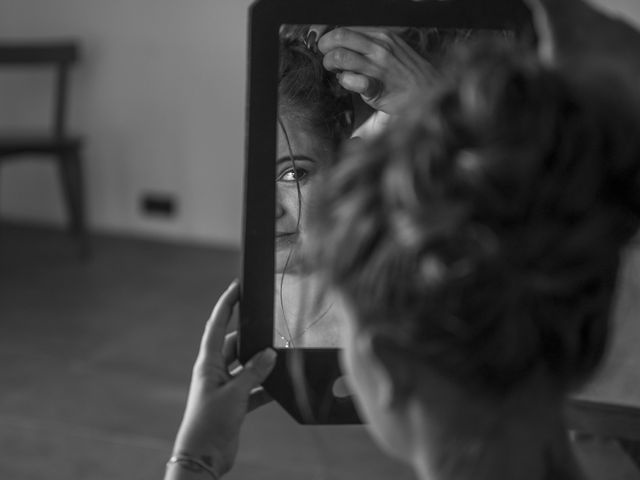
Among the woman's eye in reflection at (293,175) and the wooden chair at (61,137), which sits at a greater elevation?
the woman's eye in reflection at (293,175)

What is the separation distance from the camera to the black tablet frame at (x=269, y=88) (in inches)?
36.5

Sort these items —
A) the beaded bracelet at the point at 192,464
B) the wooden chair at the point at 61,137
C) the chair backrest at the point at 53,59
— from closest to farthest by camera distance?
the beaded bracelet at the point at 192,464 < the wooden chair at the point at 61,137 < the chair backrest at the point at 53,59

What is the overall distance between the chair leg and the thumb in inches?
124

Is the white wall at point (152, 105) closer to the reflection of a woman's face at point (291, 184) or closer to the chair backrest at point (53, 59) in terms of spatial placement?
the chair backrest at point (53, 59)

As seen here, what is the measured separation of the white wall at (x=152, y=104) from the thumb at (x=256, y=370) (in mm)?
3161

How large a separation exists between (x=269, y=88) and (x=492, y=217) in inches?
16.8

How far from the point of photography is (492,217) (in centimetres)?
55

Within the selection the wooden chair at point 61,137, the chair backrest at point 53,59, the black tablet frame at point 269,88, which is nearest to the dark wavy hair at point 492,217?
the black tablet frame at point 269,88

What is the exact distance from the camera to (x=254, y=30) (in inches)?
36.3

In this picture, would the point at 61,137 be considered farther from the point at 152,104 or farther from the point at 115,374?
the point at 115,374

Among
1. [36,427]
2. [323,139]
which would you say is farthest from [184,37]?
[323,139]

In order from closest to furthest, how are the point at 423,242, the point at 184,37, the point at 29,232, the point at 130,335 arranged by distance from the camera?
the point at 423,242 < the point at 130,335 < the point at 184,37 < the point at 29,232

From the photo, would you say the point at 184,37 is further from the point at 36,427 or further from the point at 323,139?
the point at 323,139

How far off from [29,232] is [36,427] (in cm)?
203
